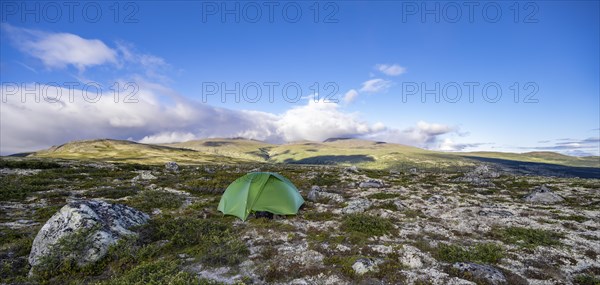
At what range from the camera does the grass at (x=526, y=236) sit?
12.2 metres

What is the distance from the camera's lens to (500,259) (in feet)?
34.6

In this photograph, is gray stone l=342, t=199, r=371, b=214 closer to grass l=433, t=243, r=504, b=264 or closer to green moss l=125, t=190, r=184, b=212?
grass l=433, t=243, r=504, b=264

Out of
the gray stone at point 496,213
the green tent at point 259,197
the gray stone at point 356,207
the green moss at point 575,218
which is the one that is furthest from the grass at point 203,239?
the green moss at point 575,218

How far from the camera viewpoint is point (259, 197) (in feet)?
53.4

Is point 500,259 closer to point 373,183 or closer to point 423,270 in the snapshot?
point 423,270

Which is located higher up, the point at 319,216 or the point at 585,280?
the point at 319,216

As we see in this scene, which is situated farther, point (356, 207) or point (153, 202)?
point (153, 202)

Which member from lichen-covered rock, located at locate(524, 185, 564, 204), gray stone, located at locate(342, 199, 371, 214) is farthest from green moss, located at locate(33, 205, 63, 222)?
lichen-covered rock, located at locate(524, 185, 564, 204)

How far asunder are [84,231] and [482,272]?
14046 mm

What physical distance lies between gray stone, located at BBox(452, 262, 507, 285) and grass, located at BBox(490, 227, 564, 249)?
4.02 meters

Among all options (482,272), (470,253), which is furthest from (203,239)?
(470,253)

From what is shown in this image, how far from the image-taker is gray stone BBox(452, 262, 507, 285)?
8812 mm

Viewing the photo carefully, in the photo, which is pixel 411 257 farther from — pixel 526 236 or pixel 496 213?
pixel 496 213

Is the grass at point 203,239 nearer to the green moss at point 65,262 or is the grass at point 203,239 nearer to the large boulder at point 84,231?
the large boulder at point 84,231
